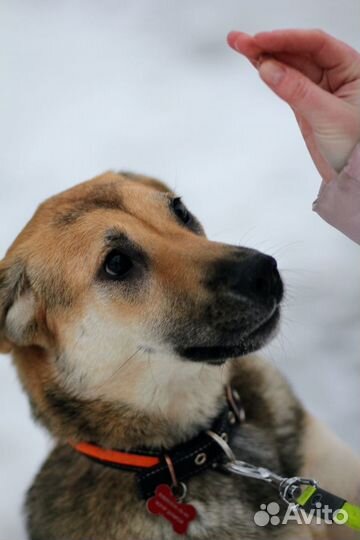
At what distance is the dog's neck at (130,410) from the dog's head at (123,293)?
0.06 feet

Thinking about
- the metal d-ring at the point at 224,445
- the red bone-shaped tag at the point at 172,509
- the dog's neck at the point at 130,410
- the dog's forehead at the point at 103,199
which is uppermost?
the dog's forehead at the point at 103,199

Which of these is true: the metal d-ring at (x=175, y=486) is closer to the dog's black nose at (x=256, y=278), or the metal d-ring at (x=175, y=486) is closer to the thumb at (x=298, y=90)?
the dog's black nose at (x=256, y=278)

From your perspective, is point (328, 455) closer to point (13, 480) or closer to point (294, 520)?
point (294, 520)

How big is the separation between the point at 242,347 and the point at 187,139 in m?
2.74

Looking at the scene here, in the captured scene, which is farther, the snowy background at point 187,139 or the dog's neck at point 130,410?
the snowy background at point 187,139

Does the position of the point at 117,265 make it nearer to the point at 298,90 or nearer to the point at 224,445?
the point at 224,445

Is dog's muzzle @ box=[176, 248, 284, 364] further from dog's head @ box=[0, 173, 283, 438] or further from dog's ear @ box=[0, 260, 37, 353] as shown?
dog's ear @ box=[0, 260, 37, 353]

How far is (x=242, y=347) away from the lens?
2.25 m

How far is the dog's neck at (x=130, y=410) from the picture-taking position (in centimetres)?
239

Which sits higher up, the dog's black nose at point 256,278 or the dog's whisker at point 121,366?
the dog's black nose at point 256,278

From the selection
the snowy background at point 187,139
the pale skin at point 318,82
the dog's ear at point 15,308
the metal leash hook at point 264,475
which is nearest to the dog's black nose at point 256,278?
the pale skin at point 318,82

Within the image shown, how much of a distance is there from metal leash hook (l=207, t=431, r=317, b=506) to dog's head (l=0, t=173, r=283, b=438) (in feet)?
1.10

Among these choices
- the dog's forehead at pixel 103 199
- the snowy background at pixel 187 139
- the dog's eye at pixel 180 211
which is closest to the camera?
the dog's forehead at pixel 103 199

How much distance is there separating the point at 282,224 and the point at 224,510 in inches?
82.7
